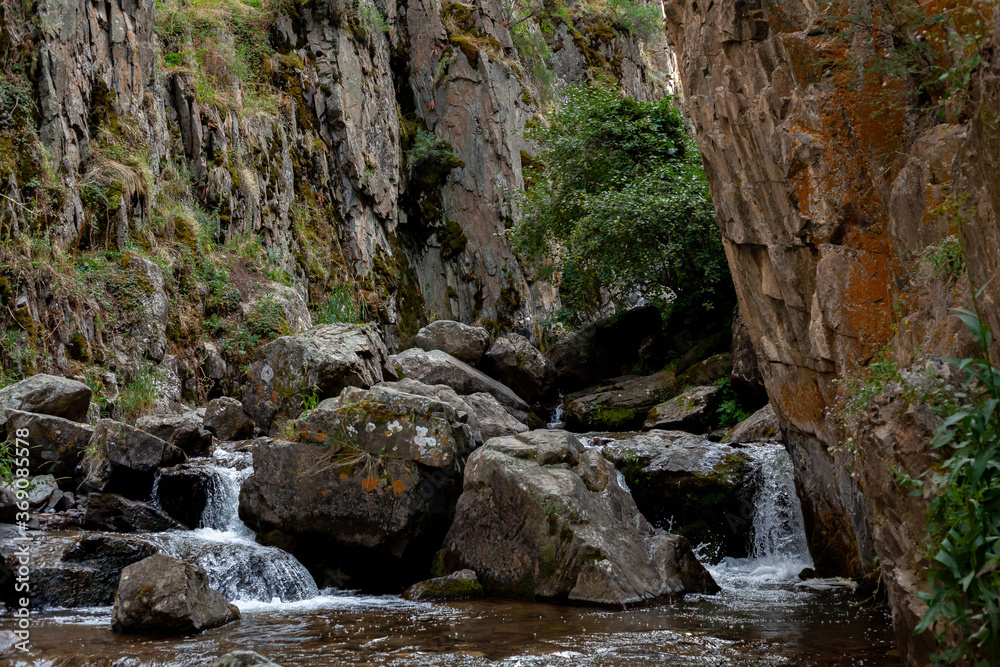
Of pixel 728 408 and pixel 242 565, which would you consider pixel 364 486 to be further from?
pixel 728 408

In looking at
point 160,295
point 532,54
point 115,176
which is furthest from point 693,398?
point 532,54

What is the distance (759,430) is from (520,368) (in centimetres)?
658

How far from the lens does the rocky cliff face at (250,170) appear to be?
11.6 metres

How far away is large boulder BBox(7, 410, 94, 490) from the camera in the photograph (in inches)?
340

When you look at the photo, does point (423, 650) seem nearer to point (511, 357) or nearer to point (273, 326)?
point (273, 326)

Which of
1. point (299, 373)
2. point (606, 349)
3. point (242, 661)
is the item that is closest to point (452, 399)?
point (299, 373)

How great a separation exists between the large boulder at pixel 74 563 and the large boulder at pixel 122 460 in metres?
1.38

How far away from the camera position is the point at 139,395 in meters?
11.1

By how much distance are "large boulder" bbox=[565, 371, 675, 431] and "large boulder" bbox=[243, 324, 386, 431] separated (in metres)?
4.48

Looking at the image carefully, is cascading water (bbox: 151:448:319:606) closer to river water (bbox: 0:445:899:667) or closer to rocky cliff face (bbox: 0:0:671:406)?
river water (bbox: 0:445:899:667)

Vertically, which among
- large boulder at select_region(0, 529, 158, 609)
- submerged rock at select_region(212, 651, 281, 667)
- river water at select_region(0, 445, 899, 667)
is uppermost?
large boulder at select_region(0, 529, 158, 609)

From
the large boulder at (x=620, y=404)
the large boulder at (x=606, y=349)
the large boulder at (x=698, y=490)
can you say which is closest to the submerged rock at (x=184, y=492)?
the large boulder at (x=698, y=490)

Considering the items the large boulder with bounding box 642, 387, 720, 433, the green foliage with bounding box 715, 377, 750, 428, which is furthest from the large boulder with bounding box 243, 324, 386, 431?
the green foliage with bounding box 715, 377, 750, 428

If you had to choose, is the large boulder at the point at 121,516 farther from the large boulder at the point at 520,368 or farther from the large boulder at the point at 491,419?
the large boulder at the point at 520,368
